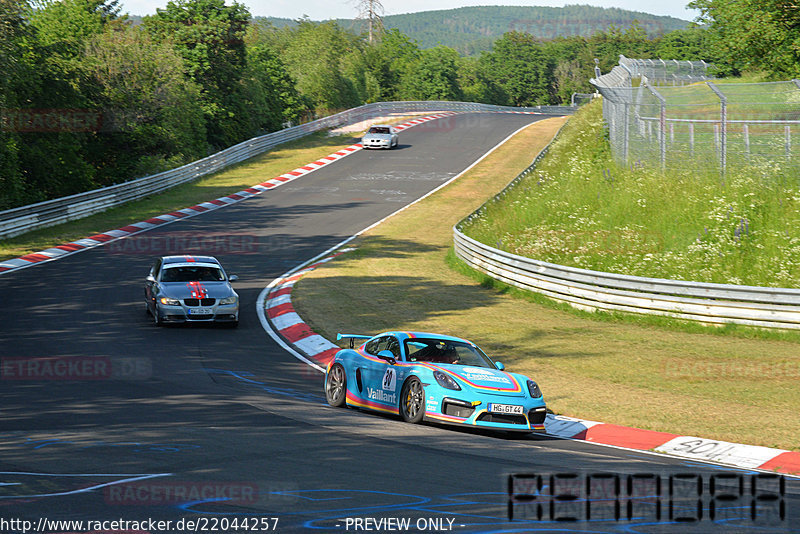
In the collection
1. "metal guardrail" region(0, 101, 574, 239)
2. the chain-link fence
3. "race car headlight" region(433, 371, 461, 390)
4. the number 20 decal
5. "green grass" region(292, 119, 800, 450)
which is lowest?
"green grass" region(292, 119, 800, 450)

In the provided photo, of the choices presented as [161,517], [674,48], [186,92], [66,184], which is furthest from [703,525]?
[674,48]

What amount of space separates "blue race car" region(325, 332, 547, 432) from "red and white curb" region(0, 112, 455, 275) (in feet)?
51.5

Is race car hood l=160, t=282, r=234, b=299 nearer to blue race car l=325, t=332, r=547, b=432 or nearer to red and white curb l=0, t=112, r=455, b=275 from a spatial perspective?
blue race car l=325, t=332, r=547, b=432

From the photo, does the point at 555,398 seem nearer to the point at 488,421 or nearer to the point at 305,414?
the point at 488,421

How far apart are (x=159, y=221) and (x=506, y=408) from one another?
999 inches

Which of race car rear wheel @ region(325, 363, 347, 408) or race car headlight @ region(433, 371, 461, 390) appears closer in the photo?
race car headlight @ region(433, 371, 461, 390)

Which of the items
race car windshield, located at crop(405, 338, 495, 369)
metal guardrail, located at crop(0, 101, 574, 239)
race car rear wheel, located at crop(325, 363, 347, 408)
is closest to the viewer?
race car windshield, located at crop(405, 338, 495, 369)

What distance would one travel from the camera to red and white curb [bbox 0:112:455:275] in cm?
2603

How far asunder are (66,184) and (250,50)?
30.9 meters

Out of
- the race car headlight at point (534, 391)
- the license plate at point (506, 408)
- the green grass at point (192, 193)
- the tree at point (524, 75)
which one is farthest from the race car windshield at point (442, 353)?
the tree at point (524, 75)

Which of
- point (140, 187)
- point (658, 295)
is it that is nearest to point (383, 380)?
point (658, 295)

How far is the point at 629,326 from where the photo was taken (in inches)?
748

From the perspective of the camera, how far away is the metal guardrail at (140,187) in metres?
29.9

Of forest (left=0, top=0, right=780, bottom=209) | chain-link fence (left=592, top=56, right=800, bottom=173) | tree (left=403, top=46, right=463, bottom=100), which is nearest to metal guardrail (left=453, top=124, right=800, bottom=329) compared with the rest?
chain-link fence (left=592, top=56, right=800, bottom=173)
